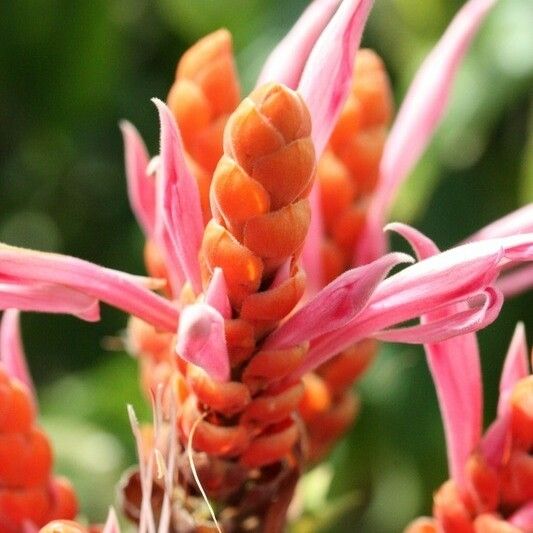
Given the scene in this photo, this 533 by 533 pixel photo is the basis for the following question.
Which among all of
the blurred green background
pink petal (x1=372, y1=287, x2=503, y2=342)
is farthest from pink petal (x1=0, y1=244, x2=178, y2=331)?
the blurred green background

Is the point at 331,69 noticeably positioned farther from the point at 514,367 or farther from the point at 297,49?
the point at 514,367

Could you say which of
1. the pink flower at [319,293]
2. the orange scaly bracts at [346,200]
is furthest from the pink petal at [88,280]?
the orange scaly bracts at [346,200]

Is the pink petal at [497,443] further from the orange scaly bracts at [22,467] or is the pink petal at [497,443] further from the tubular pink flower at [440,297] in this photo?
the orange scaly bracts at [22,467]

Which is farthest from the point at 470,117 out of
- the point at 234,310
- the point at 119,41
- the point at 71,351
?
the point at 234,310

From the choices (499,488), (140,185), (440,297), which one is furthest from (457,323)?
(140,185)

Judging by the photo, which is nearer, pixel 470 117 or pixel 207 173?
pixel 207 173

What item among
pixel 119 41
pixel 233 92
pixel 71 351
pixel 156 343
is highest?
pixel 119 41

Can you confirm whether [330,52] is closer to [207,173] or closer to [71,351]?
[207,173]
